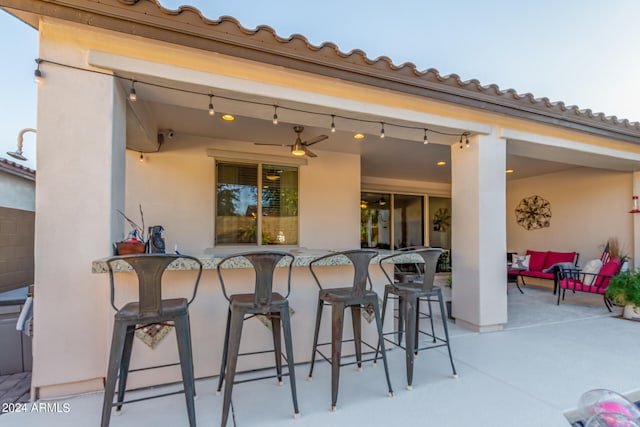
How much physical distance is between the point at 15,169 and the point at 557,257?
32.8 feet

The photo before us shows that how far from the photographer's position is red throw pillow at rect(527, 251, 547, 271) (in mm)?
7109

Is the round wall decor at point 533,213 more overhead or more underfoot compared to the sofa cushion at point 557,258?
more overhead

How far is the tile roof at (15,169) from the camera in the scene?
416cm

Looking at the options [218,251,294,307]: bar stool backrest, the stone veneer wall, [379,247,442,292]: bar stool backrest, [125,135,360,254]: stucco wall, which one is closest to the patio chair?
[379,247,442,292]: bar stool backrest

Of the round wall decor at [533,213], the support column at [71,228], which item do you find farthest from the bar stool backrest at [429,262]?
the round wall decor at [533,213]

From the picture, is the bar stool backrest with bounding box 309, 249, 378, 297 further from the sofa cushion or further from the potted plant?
the sofa cushion

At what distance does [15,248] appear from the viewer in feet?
11.5

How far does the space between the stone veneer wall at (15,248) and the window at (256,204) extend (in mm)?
2217

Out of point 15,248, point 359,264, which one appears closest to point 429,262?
point 359,264

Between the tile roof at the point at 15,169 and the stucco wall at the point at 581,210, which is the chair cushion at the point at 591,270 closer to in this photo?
the stucco wall at the point at 581,210

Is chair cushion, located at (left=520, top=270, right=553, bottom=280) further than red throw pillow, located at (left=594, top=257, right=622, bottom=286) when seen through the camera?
→ Yes

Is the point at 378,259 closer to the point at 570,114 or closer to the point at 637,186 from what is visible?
the point at 570,114

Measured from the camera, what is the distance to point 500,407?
204 cm

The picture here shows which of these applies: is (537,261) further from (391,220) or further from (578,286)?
(391,220)
